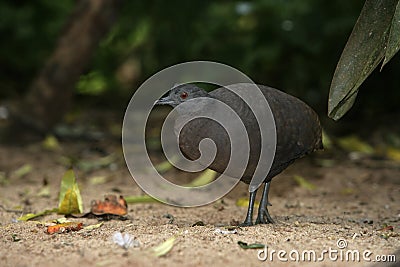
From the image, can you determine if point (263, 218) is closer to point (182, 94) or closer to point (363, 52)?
point (182, 94)

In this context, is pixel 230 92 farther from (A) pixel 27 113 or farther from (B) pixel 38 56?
(B) pixel 38 56

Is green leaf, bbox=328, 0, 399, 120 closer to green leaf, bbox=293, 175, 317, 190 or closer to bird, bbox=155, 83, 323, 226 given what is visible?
bird, bbox=155, 83, 323, 226

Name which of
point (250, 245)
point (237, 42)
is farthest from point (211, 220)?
point (237, 42)

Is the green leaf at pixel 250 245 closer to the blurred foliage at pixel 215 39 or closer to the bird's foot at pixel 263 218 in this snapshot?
the bird's foot at pixel 263 218

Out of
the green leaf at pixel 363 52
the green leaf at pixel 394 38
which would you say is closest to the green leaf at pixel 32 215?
the green leaf at pixel 363 52

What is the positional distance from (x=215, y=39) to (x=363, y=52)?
3.00 meters

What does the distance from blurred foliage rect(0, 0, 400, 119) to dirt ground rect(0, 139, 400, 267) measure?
1021 millimetres

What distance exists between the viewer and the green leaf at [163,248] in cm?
247

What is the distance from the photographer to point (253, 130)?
9.91 feet

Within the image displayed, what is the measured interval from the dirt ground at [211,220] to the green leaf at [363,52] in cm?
63

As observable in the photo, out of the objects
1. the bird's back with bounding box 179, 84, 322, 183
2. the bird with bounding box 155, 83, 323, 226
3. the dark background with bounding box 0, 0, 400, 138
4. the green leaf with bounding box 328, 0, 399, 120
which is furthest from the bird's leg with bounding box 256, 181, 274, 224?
the dark background with bounding box 0, 0, 400, 138

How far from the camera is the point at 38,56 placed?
6.64 metres

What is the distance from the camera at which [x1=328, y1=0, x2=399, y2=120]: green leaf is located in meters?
3.18

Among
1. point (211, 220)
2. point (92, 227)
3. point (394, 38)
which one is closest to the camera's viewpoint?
point (394, 38)
